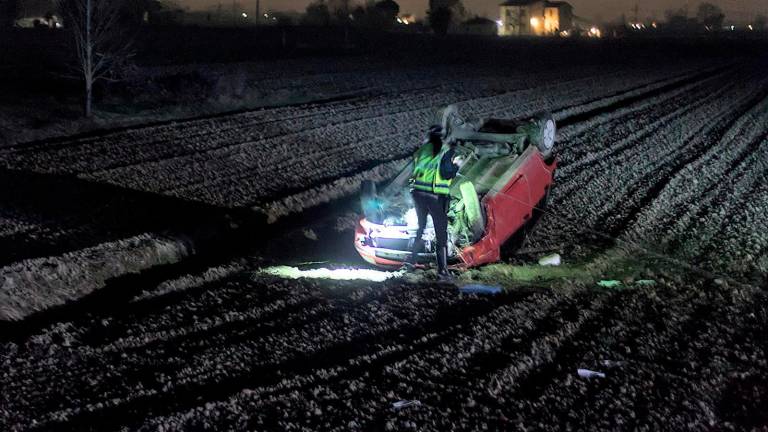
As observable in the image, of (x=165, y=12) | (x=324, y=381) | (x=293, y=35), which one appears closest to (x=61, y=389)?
(x=324, y=381)

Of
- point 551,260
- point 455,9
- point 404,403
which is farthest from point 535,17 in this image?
point 404,403

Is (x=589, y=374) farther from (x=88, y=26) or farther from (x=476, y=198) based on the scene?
(x=88, y=26)

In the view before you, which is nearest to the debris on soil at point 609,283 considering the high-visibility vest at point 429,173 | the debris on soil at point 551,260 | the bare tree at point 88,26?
the debris on soil at point 551,260

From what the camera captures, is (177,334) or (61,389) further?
(177,334)

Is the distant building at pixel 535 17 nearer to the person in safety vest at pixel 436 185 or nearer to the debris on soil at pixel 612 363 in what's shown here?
the person in safety vest at pixel 436 185

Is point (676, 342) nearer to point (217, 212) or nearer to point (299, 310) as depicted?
point (299, 310)
